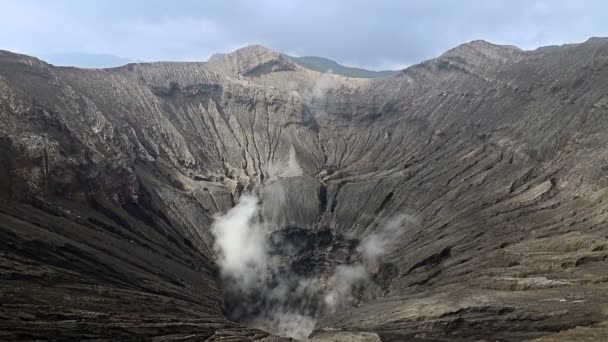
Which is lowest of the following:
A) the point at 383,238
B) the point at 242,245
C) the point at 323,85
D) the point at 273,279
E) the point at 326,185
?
the point at 273,279

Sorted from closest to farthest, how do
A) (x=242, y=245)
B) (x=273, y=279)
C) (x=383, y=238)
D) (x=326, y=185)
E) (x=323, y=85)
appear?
(x=273, y=279) → (x=383, y=238) → (x=242, y=245) → (x=326, y=185) → (x=323, y=85)

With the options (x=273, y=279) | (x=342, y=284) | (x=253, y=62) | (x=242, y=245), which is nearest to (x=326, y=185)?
(x=242, y=245)

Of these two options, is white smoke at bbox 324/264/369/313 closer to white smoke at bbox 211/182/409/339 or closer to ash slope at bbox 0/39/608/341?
white smoke at bbox 211/182/409/339

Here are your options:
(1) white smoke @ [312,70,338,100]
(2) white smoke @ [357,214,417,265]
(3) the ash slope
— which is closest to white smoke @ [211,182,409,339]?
(2) white smoke @ [357,214,417,265]

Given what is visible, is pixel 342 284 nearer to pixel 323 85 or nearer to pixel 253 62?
pixel 323 85

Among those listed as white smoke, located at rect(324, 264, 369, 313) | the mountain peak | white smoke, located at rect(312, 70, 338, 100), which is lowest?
white smoke, located at rect(324, 264, 369, 313)

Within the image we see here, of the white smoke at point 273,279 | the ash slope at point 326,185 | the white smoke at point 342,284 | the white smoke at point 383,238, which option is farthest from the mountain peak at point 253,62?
the white smoke at point 342,284
